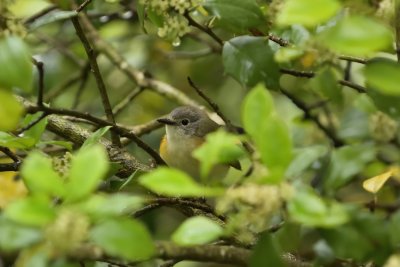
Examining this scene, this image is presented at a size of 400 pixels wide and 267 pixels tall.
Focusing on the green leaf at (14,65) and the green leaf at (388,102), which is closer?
the green leaf at (14,65)

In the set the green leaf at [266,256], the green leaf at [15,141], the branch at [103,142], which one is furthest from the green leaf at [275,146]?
the branch at [103,142]

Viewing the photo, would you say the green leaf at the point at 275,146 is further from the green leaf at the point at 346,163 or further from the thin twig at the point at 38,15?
the thin twig at the point at 38,15

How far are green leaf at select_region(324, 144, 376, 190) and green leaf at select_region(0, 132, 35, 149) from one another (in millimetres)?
744

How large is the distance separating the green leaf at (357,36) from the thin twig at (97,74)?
37.5 inches

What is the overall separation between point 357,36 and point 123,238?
45 centimetres

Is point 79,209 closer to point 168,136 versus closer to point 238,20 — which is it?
point 238,20

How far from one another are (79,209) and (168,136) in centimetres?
198

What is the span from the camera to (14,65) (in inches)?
48.4

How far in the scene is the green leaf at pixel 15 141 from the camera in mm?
1727

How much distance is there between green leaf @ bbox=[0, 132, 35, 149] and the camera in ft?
5.66

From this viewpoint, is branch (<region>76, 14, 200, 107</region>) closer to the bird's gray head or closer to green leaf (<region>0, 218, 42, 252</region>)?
the bird's gray head

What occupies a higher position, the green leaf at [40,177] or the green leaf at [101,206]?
the green leaf at [40,177]

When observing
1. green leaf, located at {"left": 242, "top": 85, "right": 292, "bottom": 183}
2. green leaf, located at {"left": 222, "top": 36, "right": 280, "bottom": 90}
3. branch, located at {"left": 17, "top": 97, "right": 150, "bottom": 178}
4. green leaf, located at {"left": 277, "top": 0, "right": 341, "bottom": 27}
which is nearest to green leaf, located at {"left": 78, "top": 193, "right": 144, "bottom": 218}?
green leaf, located at {"left": 242, "top": 85, "right": 292, "bottom": 183}

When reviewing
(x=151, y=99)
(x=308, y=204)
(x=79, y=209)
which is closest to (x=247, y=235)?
(x=308, y=204)
